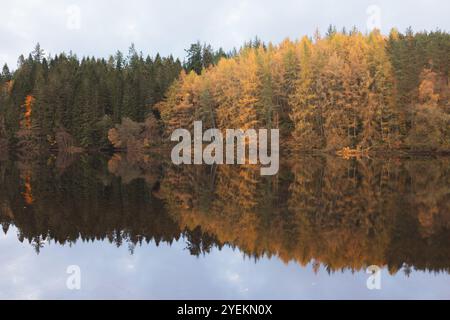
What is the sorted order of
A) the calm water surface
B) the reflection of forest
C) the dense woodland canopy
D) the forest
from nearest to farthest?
the calm water surface → the reflection of forest → the dense woodland canopy → the forest

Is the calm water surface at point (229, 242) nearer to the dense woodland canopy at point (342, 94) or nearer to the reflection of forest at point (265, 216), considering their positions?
the reflection of forest at point (265, 216)

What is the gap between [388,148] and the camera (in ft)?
178

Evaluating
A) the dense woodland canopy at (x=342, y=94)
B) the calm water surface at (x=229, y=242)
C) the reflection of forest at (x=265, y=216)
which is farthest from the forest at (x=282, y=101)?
the calm water surface at (x=229, y=242)

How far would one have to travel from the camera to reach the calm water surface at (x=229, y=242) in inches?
371

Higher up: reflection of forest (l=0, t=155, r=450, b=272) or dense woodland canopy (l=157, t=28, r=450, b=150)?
dense woodland canopy (l=157, t=28, r=450, b=150)

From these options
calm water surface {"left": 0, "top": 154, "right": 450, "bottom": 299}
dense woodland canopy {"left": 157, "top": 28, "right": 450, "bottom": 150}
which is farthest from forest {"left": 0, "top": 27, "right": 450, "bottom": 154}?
calm water surface {"left": 0, "top": 154, "right": 450, "bottom": 299}

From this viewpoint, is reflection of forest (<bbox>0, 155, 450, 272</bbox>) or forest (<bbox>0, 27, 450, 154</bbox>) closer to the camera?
reflection of forest (<bbox>0, 155, 450, 272</bbox>)

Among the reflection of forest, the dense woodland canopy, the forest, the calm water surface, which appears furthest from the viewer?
the forest

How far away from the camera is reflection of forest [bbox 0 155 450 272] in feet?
38.5

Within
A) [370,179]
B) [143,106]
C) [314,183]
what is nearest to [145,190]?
[314,183]

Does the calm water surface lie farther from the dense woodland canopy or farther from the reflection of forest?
the dense woodland canopy

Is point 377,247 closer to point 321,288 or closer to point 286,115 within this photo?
point 321,288

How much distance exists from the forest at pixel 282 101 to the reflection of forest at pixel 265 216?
29308mm

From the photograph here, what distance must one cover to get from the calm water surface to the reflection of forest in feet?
0.16
